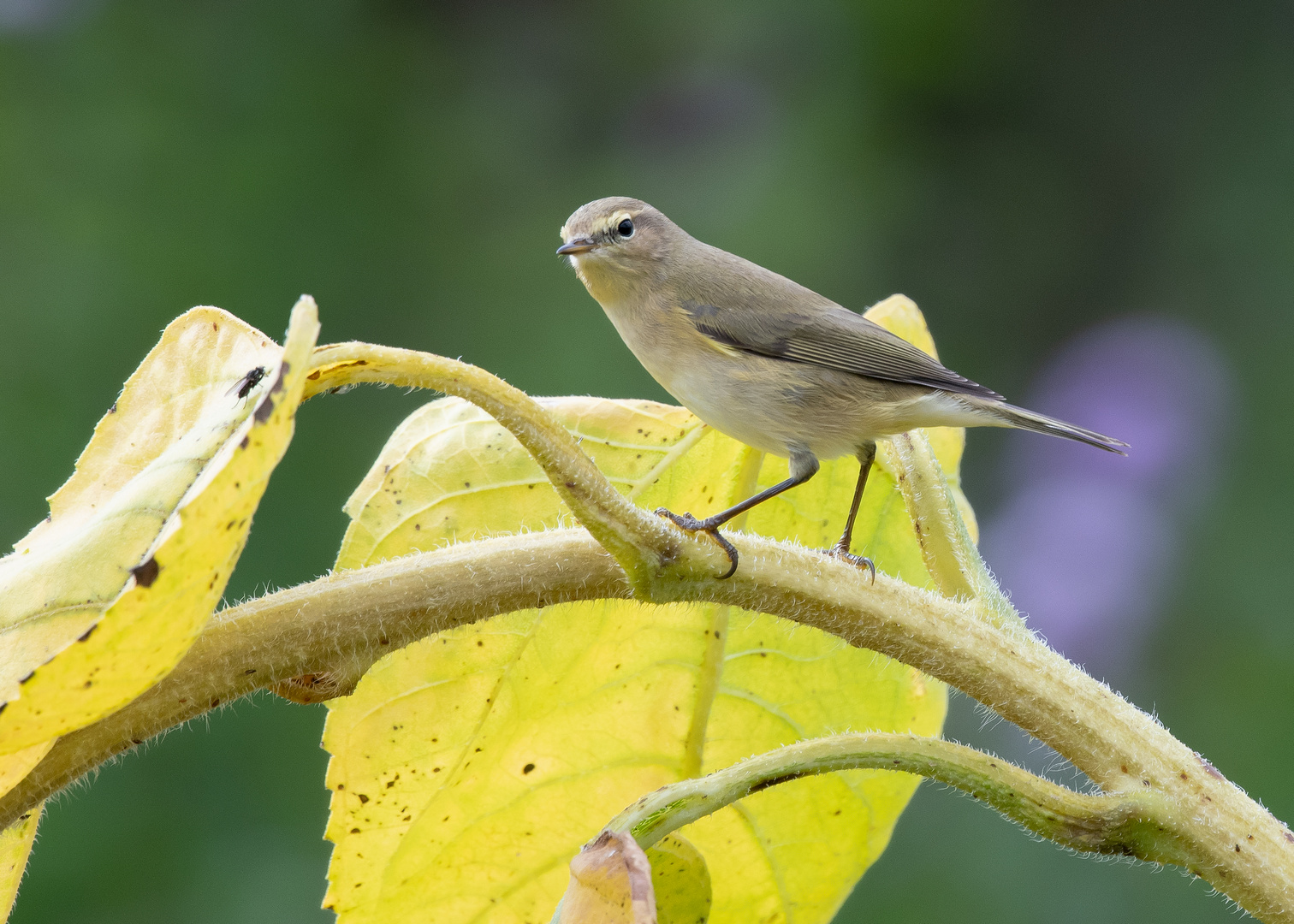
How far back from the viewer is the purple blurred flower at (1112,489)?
447 centimetres

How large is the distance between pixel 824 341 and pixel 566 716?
3.94ft

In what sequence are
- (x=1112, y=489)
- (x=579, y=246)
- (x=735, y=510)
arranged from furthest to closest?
(x=1112, y=489), (x=579, y=246), (x=735, y=510)

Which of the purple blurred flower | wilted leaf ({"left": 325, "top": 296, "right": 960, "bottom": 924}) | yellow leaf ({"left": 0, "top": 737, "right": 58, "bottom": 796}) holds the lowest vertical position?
the purple blurred flower

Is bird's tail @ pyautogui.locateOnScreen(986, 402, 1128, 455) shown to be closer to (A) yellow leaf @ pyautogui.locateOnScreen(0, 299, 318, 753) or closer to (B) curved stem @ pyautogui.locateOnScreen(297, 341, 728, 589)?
(B) curved stem @ pyautogui.locateOnScreen(297, 341, 728, 589)

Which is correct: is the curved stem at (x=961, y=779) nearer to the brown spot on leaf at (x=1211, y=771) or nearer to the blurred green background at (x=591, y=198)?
the brown spot on leaf at (x=1211, y=771)

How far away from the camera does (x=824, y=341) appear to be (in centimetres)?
245

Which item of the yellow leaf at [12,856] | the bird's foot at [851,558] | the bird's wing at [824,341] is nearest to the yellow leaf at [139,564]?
the yellow leaf at [12,856]

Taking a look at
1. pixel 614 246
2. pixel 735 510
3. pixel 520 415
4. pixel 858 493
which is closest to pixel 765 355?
pixel 614 246

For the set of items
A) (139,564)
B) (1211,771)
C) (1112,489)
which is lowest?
(1112,489)

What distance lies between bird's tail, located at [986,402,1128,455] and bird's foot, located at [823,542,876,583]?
0.67m

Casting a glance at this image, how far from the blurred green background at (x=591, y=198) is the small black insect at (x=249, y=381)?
10.00ft

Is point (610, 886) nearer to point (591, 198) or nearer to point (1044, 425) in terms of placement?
point (1044, 425)

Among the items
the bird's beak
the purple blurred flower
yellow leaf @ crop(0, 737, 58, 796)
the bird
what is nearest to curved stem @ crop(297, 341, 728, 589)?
yellow leaf @ crop(0, 737, 58, 796)

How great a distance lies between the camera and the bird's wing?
2301 millimetres
